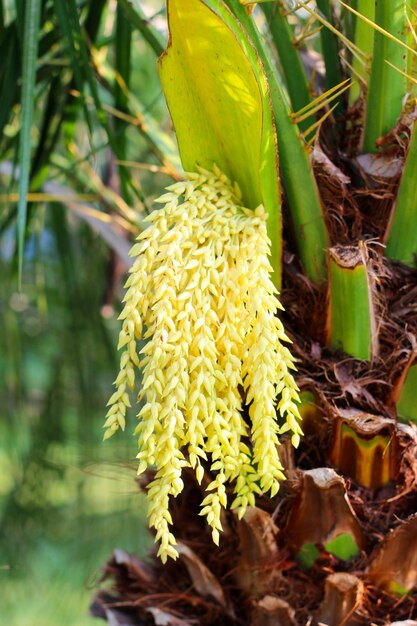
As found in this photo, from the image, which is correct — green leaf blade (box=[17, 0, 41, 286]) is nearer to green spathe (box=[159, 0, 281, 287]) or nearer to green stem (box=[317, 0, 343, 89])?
green spathe (box=[159, 0, 281, 287])

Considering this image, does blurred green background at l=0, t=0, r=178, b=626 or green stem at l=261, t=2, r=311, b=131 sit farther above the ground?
green stem at l=261, t=2, r=311, b=131

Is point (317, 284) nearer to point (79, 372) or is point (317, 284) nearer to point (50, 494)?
point (79, 372)

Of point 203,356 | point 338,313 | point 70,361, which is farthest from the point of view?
point 70,361

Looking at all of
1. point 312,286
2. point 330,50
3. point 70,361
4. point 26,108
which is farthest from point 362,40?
point 70,361

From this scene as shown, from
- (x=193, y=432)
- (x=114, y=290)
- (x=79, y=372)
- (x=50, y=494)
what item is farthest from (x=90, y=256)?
(x=193, y=432)

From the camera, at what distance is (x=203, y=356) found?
0.98 meters

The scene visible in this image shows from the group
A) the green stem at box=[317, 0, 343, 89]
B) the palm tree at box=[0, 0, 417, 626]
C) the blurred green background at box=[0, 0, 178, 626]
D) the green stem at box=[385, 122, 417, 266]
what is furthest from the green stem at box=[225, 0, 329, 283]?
the blurred green background at box=[0, 0, 178, 626]

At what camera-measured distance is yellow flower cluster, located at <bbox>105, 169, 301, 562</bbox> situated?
97cm

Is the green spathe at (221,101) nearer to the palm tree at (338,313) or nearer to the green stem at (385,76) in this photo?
the palm tree at (338,313)

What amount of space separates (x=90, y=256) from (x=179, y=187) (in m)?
1.86

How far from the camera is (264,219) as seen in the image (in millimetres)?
1096

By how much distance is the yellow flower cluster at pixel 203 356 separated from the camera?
0.97 m

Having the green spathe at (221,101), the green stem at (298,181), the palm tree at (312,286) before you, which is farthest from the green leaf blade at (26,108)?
the green stem at (298,181)

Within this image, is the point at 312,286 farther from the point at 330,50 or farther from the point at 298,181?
the point at 330,50
